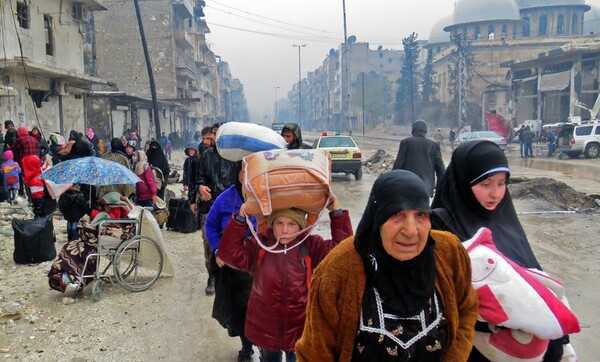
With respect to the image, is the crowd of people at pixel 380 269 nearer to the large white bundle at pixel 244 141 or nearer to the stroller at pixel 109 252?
the large white bundle at pixel 244 141

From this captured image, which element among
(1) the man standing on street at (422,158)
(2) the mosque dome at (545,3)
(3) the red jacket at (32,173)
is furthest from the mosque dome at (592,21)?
(3) the red jacket at (32,173)

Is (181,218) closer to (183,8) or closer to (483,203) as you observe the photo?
(483,203)

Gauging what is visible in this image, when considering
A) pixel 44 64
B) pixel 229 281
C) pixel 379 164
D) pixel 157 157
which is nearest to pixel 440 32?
pixel 379 164

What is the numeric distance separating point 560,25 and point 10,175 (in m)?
64.4

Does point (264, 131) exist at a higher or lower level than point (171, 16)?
lower

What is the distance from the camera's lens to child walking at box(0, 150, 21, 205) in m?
11.1

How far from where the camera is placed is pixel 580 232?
8.60m

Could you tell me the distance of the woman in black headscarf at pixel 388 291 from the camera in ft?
5.68

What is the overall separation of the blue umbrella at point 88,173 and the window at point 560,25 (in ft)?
216

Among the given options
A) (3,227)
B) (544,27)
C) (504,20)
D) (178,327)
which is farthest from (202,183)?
(544,27)

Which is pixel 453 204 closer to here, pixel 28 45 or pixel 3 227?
pixel 3 227

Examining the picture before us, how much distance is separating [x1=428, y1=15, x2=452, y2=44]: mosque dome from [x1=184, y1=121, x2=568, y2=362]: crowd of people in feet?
240

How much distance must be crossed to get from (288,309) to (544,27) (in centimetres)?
6889

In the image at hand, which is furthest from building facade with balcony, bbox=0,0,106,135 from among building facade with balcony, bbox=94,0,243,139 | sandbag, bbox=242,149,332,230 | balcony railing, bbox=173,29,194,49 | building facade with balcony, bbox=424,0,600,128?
building facade with balcony, bbox=424,0,600,128
